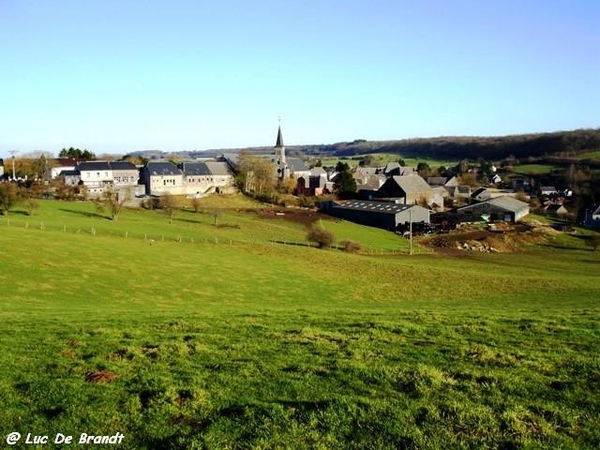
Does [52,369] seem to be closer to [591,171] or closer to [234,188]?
[234,188]

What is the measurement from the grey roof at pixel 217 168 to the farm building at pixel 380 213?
36632 millimetres

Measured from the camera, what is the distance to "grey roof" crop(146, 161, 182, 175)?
112 metres

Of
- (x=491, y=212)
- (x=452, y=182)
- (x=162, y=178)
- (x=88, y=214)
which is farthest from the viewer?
(x=452, y=182)

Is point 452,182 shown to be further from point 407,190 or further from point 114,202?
point 114,202

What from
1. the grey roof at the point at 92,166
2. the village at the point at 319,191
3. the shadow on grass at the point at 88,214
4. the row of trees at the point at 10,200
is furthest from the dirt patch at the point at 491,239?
the grey roof at the point at 92,166

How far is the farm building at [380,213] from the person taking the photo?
272 ft

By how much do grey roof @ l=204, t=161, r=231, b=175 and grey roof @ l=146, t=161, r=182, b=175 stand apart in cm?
848

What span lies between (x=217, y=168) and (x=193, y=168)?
612cm

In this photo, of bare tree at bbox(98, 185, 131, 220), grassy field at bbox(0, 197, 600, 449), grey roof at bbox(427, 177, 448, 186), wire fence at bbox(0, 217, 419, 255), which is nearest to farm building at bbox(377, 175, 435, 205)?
grey roof at bbox(427, 177, 448, 186)

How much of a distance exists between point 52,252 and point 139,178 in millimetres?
84144

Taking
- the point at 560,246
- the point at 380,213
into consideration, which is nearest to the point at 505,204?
the point at 560,246

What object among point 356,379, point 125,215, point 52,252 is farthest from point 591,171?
point 356,379

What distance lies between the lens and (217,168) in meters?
124

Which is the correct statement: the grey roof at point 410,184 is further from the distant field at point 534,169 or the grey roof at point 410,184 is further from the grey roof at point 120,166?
the distant field at point 534,169
